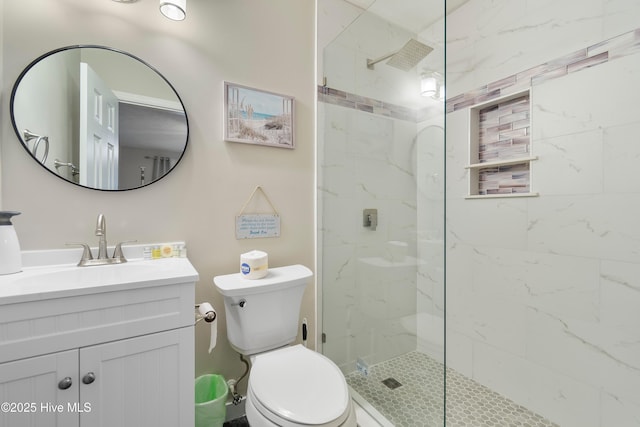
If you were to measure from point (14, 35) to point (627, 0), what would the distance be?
2616 mm

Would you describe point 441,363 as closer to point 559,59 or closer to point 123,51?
point 559,59

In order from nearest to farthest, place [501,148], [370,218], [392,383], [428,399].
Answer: [428,399], [392,383], [370,218], [501,148]

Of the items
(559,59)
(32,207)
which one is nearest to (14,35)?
(32,207)

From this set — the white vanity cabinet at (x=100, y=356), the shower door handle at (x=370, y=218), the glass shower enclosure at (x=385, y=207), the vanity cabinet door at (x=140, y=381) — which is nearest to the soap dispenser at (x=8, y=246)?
the white vanity cabinet at (x=100, y=356)

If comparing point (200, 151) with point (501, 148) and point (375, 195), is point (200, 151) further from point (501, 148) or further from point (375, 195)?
point (501, 148)

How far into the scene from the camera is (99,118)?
125cm

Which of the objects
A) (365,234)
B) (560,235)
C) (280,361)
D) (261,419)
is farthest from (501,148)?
(261,419)

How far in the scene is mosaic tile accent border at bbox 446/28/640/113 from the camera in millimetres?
1267

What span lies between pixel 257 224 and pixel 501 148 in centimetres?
162

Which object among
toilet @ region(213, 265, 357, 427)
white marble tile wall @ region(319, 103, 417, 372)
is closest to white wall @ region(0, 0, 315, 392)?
white marble tile wall @ region(319, 103, 417, 372)

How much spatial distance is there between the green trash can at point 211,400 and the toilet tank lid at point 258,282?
0.50m

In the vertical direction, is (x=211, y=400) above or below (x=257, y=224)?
below

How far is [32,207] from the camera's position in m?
1.14

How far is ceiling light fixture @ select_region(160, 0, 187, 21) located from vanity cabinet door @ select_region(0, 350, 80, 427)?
A: 140 cm
